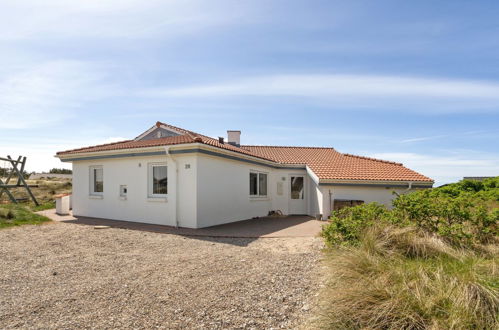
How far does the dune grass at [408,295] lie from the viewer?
11.1ft

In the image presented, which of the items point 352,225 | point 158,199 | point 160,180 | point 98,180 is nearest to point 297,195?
point 160,180

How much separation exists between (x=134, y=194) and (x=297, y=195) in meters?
9.00

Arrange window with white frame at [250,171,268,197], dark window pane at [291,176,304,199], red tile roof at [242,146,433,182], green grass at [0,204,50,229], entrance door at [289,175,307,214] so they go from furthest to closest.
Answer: dark window pane at [291,176,304,199], entrance door at [289,175,307,214], red tile roof at [242,146,433,182], window with white frame at [250,171,268,197], green grass at [0,204,50,229]

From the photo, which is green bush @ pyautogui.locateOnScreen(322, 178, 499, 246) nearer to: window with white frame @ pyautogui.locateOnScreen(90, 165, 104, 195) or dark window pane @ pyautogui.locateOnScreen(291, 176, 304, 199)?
dark window pane @ pyautogui.locateOnScreen(291, 176, 304, 199)

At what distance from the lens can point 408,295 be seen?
12.0 feet

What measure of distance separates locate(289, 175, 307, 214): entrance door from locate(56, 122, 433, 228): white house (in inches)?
2.2

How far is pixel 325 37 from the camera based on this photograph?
9969 millimetres

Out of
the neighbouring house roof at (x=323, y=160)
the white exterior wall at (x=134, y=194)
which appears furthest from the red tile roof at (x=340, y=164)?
the white exterior wall at (x=134, y=194)

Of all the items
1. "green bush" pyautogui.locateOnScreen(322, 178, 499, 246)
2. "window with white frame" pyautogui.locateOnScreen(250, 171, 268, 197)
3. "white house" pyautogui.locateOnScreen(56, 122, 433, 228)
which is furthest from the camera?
"window with white frame" pyautogui.locateOnScreen(250, 171, 268, 197)

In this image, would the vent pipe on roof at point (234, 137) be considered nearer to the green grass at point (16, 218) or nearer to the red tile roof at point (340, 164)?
the red tile roof at point (340, 164)

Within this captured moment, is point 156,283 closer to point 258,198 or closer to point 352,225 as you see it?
point 352,225

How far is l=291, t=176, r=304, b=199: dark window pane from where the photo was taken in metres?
17.7

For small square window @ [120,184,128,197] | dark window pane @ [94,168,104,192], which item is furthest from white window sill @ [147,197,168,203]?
dark window pane @ [94,168,104,192]

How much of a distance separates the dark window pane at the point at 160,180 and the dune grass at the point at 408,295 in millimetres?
8507
